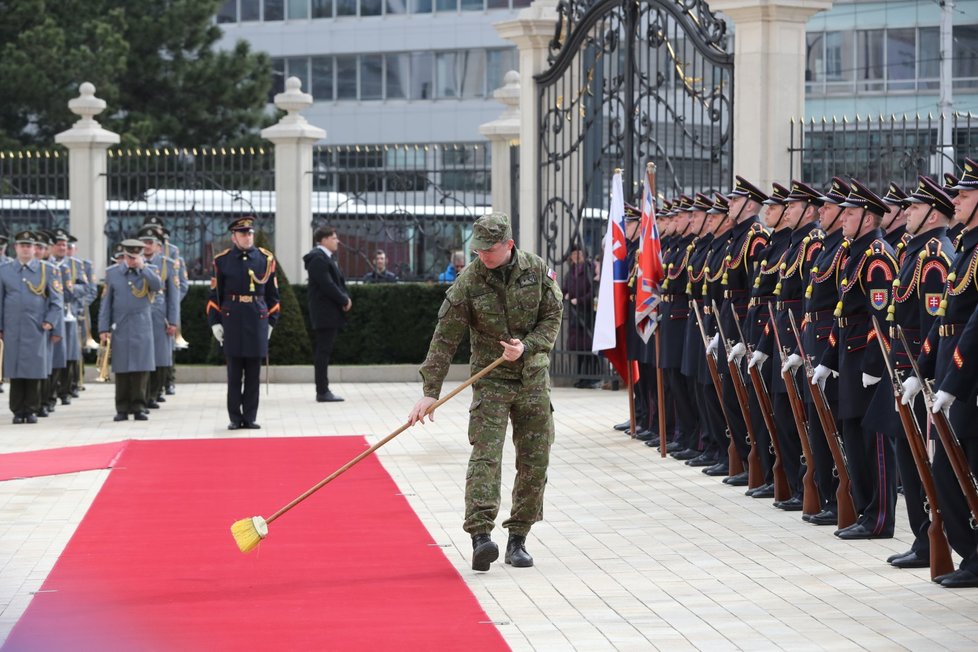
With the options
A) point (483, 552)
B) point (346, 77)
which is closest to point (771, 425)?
point (483, 552)

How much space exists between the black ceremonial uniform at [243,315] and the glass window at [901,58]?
30.8 m

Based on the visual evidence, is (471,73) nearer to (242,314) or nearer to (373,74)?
(373,74)

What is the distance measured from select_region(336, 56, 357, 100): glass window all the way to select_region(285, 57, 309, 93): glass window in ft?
3.19

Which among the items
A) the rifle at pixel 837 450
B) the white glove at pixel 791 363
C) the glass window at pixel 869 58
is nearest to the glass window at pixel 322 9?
the glass window at pixel 869 58

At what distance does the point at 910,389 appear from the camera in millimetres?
7895

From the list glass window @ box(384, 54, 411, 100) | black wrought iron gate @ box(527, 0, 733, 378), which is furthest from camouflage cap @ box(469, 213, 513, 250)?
glass window @ box(384, 54, 411, 100)

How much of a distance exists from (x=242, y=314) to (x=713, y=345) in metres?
5.43

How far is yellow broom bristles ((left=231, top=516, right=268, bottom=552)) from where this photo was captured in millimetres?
8273

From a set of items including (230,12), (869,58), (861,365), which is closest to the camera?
(861,365)

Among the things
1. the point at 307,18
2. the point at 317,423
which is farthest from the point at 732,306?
the point at 307,18

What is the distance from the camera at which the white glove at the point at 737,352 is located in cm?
1095

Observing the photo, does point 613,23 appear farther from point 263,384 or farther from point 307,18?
point 307,18

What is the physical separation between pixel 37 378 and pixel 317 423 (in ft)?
8.74

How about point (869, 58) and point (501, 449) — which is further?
point (869, 58)
